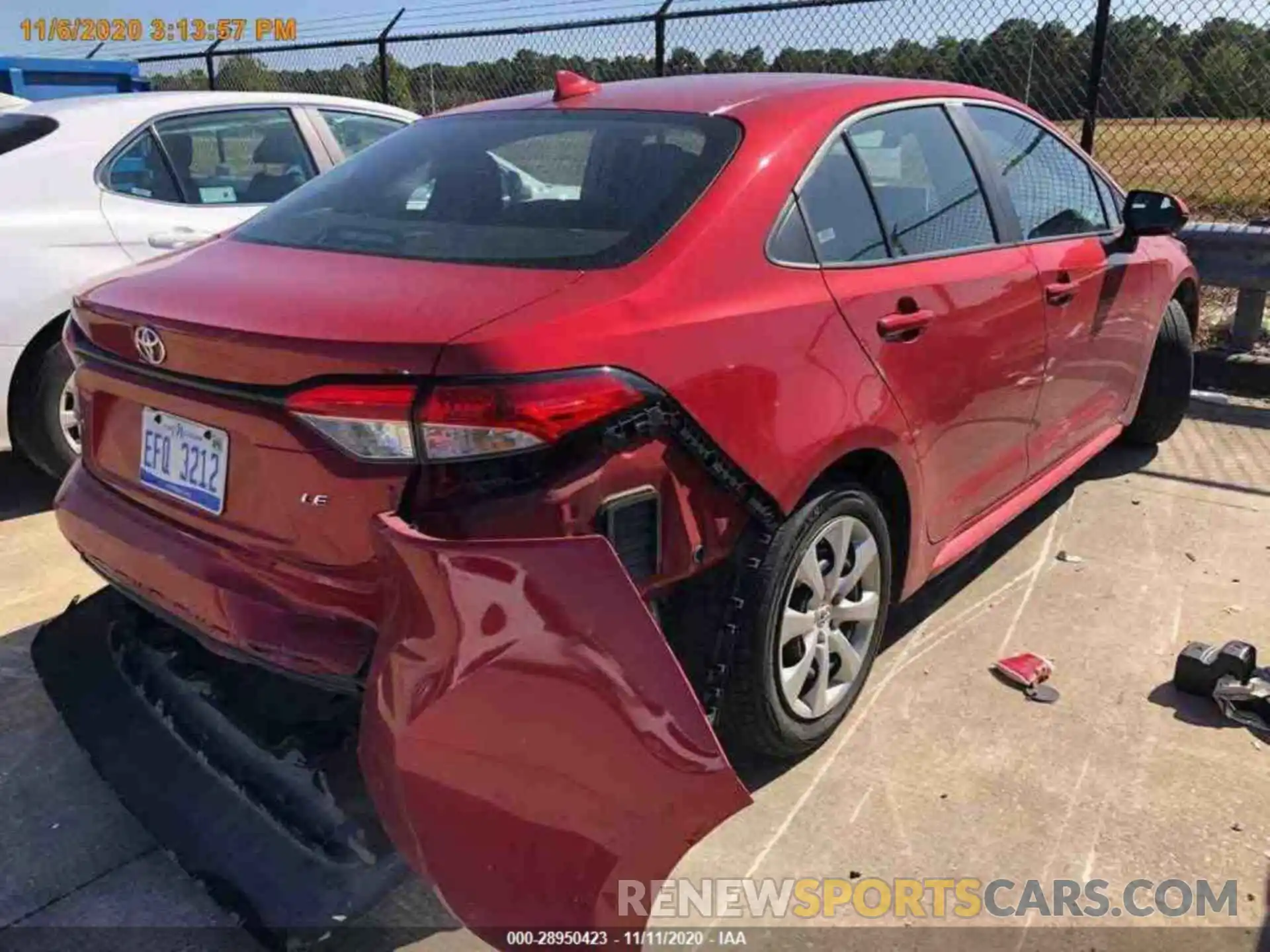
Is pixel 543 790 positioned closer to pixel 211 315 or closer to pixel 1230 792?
pixel 211 315

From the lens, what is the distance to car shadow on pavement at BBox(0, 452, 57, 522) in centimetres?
467

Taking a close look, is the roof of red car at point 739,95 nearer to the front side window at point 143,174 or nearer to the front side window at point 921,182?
the front side window at point 921,182

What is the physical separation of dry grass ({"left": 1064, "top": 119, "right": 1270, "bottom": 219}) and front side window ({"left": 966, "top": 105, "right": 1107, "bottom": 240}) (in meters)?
3.98

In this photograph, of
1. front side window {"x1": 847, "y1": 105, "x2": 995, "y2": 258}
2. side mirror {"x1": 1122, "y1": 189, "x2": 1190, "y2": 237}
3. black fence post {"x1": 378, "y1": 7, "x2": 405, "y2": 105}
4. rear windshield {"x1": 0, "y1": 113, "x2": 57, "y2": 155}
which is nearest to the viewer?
front side window {"x1": 847, "y1": 105, "x2": 995, "y2": 258}

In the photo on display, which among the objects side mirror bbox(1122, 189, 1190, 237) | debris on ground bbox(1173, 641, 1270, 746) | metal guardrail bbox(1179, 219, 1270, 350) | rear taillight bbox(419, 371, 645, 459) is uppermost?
side mirror bbox(1122, 189, 1190, 237)

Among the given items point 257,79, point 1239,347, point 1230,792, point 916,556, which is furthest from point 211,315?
point 257,79

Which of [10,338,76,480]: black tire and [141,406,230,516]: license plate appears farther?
[10,338,76,480]: black tire

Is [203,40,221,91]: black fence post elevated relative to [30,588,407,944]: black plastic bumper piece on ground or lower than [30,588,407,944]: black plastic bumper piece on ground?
elevated

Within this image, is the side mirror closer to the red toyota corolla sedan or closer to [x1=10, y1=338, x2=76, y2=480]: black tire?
the red toyota corolla sedan

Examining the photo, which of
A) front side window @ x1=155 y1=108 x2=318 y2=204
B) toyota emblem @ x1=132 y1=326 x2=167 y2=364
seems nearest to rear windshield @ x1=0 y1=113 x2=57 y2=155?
front side window @ x1=155 y1=108 x2=318 y2=204

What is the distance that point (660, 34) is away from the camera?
8781 mm

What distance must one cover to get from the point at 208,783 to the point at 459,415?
1.15 m

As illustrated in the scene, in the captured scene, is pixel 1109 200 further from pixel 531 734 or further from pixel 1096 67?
pixel 531 734

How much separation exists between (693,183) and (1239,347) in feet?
16.1
